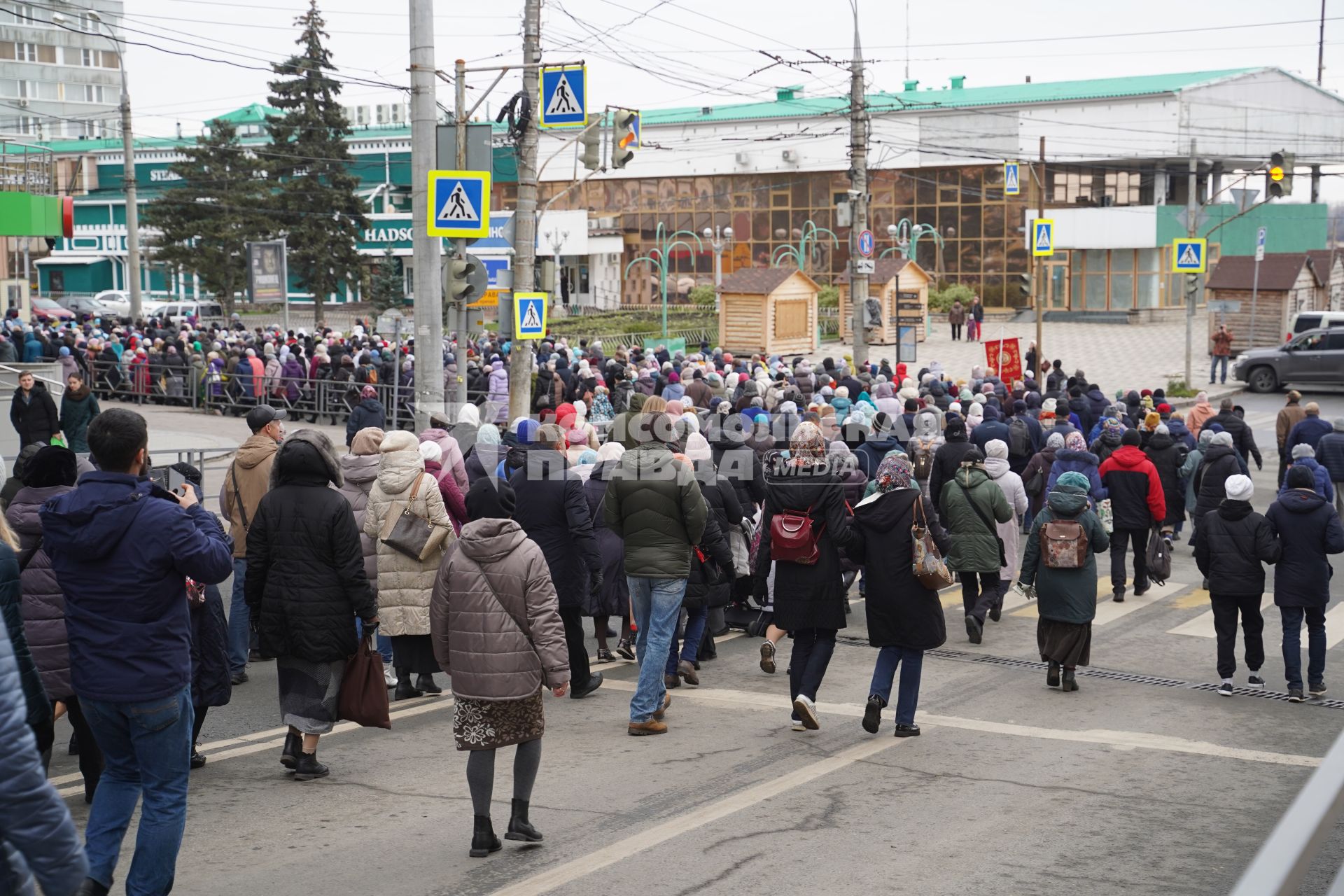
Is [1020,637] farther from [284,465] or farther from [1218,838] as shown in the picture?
[284,465]

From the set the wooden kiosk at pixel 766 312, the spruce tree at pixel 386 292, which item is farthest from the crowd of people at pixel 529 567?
the spruce tree at pixel 386 292

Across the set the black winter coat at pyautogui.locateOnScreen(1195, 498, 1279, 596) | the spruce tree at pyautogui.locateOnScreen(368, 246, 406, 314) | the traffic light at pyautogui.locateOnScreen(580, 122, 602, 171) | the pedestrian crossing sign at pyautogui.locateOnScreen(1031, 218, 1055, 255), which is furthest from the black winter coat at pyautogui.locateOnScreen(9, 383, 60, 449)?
the spruce tree at pyautogui.locateOnScreen(368, 246, 406, 314)

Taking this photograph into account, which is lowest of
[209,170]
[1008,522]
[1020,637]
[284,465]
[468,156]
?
[1020,637]

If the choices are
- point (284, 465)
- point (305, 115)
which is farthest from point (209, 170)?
point (284, 465)

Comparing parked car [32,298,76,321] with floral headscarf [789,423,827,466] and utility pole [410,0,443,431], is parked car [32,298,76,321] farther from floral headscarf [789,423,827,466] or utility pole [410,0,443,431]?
floral headscarf [789,423,827,466]

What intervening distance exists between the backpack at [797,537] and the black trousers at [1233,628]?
3.44 m

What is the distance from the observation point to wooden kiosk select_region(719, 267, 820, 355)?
142 feet

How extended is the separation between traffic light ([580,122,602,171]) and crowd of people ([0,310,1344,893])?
503cm

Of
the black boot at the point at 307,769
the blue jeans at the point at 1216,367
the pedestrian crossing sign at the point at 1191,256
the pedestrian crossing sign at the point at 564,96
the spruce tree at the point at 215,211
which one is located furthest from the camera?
the spruce tree at the point at 215,211

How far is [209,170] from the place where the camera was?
6512 cm

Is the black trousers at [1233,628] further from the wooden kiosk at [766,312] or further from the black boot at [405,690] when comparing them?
the wooden kiosk at [766,312]

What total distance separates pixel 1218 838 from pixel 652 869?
2.76 meters

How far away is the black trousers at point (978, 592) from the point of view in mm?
11812

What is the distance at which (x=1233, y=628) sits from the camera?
33.4 ft
